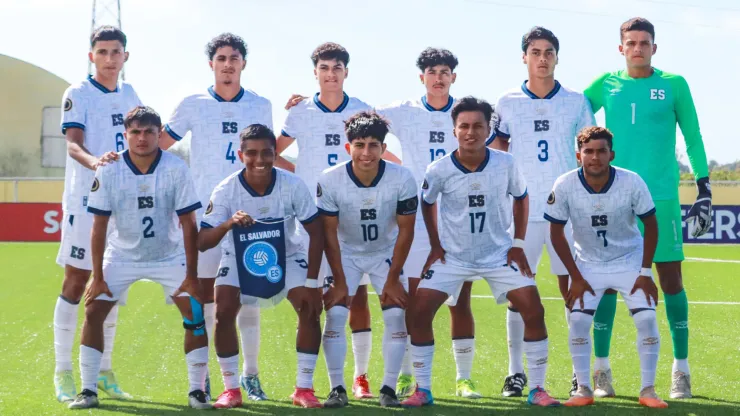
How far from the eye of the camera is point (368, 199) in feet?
17.1

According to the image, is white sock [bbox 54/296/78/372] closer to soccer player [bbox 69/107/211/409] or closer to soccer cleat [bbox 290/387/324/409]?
soccer player [bbox 69/107/211/409]

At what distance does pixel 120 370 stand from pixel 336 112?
8.44 ft

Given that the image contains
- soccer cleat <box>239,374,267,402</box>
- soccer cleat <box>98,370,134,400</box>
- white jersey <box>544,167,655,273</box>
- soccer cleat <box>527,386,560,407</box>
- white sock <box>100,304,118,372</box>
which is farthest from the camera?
white sock <box>100,304,118,372</box>

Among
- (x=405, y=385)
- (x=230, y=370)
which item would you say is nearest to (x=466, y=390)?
(x=405, y=385)

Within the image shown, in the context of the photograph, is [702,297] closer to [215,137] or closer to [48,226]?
[215,137]

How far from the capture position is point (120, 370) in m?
6.84

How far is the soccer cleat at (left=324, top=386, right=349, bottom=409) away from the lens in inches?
196

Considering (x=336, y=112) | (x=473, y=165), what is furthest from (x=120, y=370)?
(x=473, y=165)

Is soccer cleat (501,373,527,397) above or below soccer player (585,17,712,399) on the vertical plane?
below

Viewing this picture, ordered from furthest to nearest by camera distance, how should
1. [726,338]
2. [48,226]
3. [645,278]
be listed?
[48,226] < [726,338] < [645,278]

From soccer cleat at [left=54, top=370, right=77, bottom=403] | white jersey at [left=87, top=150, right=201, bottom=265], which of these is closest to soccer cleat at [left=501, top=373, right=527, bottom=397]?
white jersey at [left=87, top=150, right=201, bottom=265]

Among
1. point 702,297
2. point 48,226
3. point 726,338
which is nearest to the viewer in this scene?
point 726,338

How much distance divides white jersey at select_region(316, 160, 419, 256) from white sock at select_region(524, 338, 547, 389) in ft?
3.17

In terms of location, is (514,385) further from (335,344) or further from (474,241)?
(335,344)
